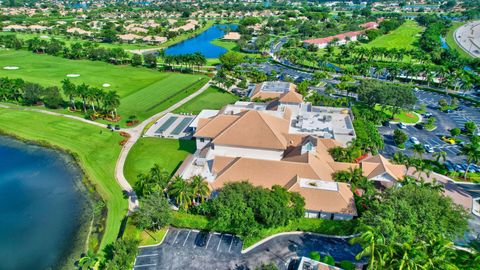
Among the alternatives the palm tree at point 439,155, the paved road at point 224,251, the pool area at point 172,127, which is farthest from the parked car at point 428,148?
the pool area at point 172,127

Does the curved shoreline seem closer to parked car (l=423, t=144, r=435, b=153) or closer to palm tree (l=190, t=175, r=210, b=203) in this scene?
palm tree (l=190, t=175, r=210, b=203)

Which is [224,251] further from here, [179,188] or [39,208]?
[39,208]

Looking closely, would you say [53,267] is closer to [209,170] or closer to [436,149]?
[209,170]

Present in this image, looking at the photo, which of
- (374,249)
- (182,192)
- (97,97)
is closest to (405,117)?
(374,249)

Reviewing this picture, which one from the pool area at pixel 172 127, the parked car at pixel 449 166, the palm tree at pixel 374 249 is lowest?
the pool area at pixel 172 127

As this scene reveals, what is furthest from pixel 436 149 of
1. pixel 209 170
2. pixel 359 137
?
pixel 209 170

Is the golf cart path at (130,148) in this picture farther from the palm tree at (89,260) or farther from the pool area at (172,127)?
the palm tree at (89,260)
